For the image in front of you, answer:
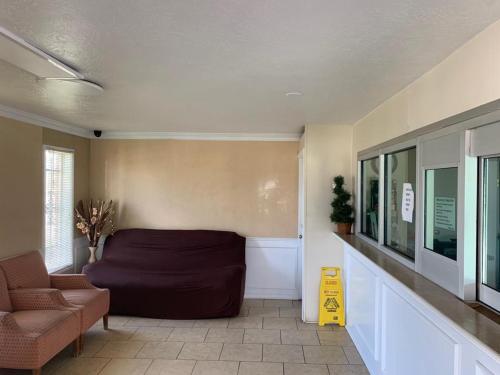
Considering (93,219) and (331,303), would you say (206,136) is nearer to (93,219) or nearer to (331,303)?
(93,219)

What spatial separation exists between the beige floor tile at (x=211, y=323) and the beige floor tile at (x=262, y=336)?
323 millimetres

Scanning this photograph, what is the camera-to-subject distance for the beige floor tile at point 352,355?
3.40 meters

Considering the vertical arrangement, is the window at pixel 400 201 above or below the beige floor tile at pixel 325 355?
above

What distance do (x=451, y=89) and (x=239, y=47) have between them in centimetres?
115

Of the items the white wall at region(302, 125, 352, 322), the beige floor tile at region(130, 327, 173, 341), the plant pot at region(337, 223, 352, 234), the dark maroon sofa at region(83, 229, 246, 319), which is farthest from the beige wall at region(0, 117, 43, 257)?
the plant pot at region(337, 223, 352, 234)

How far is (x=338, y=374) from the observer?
10.4ft

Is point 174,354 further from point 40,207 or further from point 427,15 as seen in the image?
point 427,15

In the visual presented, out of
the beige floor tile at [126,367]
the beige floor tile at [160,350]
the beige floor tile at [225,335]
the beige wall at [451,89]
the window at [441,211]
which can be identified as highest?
the beige wall at [451,89]

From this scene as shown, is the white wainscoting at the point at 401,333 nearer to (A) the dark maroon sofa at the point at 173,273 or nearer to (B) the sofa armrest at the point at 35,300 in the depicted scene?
(A) the dark maroon sofa at the point at 173,273

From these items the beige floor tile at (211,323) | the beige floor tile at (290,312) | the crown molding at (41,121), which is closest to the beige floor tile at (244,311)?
the beige floor tile at (211,323)

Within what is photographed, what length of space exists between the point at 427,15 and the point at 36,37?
6.01 feet

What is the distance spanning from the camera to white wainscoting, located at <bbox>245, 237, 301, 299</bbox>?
5.31m

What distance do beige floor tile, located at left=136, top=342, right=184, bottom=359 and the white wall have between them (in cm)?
154

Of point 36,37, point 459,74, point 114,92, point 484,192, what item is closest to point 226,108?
point 114,92
